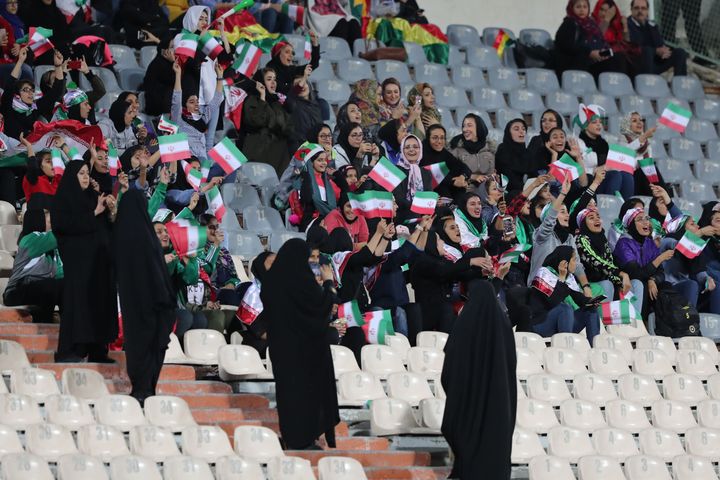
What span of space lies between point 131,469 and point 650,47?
9.63 meters

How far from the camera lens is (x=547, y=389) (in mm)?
11898

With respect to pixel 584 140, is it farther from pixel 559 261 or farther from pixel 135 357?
pixel 135 357

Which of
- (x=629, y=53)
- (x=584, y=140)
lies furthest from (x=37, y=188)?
(x=629, y=53)

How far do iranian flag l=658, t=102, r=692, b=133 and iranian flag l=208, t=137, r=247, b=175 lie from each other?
414 centimetres

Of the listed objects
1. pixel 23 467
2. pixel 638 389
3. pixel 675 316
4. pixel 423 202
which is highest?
pixel 23 467

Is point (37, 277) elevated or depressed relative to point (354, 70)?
elevated

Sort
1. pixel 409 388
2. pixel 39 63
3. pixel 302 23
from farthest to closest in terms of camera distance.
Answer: pixel 302 23 → pixel 39 63 → pixel 409 388

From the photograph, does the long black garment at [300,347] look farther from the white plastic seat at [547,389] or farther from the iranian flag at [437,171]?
the iranian flag at [437,171]

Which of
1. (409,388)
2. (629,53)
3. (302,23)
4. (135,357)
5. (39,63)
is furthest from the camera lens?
(629,53)

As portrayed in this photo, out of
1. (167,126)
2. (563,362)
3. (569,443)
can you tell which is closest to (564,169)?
(563,362)

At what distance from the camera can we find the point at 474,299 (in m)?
10.5

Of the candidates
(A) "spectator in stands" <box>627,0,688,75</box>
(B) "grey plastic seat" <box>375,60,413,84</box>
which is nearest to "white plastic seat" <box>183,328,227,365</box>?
(B) "grey plastic seat" <box>375,60,413,84</box>

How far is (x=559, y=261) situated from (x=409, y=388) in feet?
7.11

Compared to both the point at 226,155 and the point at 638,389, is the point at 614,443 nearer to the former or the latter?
the point at 638,389
